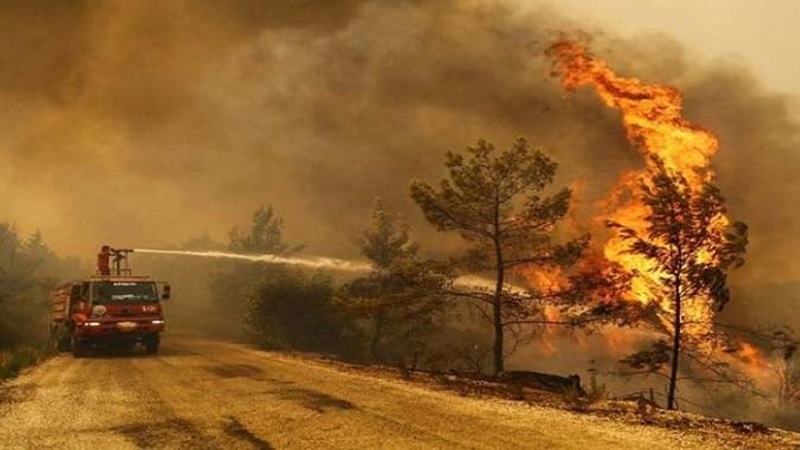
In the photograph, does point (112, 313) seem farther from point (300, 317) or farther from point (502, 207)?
point (300, 317)

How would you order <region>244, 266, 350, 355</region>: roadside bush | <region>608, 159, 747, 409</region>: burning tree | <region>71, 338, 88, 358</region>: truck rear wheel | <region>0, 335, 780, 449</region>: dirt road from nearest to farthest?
<region>0, 335, 780, 449</region>: dirt road < <region>608, 159, 747, 409</region>: burning tree < <region>71, 338, 88, 358</region>: truck rear wheel < <region>244, 266, 350, 355</region>: roadside bush

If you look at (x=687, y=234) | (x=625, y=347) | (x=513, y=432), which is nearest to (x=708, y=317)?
(x=687, y=234)

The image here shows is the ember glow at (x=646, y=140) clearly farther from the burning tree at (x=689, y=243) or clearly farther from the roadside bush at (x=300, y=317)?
the roadside bush at (x=300, y=317)

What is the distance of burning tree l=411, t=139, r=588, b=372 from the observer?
20953 millimetres

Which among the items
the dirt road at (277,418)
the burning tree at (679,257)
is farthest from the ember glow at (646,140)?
the dirt road at (277,418)

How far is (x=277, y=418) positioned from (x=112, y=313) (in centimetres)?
1393

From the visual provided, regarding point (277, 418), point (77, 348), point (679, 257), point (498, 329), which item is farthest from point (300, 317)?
point (277, 418)

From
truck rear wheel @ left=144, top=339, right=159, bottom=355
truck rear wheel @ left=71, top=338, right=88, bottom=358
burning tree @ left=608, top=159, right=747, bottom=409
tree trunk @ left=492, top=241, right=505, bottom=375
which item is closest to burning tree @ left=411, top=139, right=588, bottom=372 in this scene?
tree trunk @ left=492, top=241, right=505, bottom=375

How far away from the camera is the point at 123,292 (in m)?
21.5

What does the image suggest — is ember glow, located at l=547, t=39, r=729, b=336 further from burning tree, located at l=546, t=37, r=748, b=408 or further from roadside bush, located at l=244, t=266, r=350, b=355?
roadside bush, located at l=244, t=266, r=350, b=355

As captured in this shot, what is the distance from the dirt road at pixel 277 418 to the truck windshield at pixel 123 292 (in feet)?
19.4

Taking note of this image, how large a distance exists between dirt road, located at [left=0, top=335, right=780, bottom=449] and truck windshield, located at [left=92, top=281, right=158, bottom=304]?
233 inches

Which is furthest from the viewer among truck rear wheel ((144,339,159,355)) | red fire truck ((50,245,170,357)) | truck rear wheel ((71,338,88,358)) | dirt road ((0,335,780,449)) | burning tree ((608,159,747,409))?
truck rear wheel ((144,339,159,355))

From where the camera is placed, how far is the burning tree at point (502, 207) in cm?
2095
